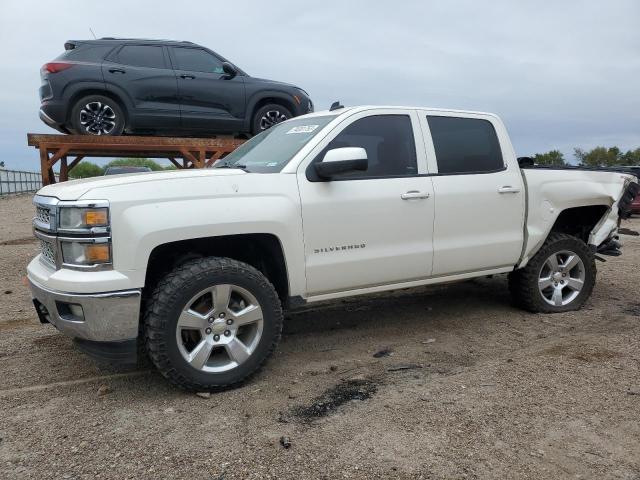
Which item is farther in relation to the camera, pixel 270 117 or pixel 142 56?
pixel 270 117

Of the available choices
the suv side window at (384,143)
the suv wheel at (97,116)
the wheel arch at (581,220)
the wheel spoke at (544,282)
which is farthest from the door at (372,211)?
the suv wheel at (97,116)

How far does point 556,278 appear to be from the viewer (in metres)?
5.37

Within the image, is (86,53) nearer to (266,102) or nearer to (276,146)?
(266,102)

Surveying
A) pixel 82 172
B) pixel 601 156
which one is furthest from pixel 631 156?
pixel 82 172

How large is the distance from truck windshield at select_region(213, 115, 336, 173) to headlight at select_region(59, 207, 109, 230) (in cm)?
118

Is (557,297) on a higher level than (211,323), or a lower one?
lower

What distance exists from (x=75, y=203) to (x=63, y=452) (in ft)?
4.56

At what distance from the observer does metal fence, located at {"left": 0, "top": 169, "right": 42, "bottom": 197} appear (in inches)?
1406

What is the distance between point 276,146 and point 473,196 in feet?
5.67

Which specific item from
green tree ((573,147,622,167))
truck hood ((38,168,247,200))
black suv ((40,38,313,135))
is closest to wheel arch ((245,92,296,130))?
black suv ((40,38,313,135))

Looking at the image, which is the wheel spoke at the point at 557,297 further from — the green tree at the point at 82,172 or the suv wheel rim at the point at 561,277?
Result: the green tree at the point at 82,172

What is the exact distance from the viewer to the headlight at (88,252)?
317cm

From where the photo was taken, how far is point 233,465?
2721 millimetres

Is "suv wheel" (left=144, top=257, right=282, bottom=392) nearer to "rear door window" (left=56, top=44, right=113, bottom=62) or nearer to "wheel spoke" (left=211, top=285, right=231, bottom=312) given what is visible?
"wheel spoke" (left=211, top=285, right=231, bottom=312)
